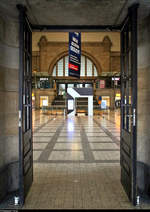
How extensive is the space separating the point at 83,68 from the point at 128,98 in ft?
121

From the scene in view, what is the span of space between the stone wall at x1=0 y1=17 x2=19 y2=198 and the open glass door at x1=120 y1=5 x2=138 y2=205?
2.29 metres

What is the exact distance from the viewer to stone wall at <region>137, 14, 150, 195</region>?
3834 mm

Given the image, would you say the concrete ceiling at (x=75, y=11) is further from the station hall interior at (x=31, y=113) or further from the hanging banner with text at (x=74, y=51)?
the hanging banner with text at (x=74, y=51)

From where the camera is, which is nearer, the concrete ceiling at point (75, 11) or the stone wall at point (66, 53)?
the concrete ceiling at point (75, 11)

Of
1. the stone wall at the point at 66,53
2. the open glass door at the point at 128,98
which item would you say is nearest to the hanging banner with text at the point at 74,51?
the open glass door at the point at 128,98

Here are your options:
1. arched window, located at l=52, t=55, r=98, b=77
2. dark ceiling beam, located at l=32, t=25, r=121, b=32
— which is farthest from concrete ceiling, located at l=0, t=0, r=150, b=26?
arched window, located at l=52, t=55, r=98, b=77

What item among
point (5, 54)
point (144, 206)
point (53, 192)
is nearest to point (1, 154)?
point (53, 192)

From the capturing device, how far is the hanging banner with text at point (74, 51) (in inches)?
560

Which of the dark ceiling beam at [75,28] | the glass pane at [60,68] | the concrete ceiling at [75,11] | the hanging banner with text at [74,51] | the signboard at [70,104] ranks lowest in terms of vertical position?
the signboard at [70,104]

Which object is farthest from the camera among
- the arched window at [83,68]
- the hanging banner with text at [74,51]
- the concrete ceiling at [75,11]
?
the arched window at [83,68]

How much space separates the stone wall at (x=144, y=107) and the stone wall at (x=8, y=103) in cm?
259

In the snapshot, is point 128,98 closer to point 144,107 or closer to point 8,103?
point 144,107

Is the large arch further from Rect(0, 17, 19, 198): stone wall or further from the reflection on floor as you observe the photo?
Rect(0, 17, 19, 198): stone wall

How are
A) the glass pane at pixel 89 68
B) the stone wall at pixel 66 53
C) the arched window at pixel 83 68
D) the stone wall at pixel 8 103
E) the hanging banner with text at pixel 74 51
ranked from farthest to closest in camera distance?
the glass pane at pixel 89 68 → the arched window at pixel 83 68 → the stone wall at pixel 66 53 → the hanging banner with text at pixel 74 51 → the stone wall at pixel 8 103
